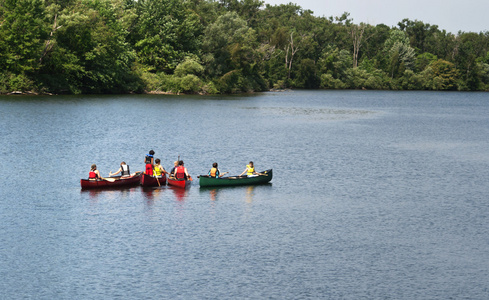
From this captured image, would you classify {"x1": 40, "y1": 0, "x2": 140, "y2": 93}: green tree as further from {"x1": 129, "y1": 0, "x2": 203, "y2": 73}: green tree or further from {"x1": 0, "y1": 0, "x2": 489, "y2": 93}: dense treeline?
{"x1": 129, "y1": 0, "x2": 203, "y2": 73}: green tree

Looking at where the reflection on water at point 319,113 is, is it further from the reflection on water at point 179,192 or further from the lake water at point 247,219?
the reflection on water at point 179,192

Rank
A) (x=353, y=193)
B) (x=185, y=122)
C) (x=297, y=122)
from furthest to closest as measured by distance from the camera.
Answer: (x=297, y=122), (x=185, y=122), (x=353, y=193)

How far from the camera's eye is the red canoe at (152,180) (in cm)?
3897

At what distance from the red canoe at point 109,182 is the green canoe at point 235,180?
4415 mm

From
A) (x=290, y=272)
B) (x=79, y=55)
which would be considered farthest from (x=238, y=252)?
(x=79, y=55)

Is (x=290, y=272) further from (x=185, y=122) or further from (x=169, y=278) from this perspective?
(x=185, y=122)

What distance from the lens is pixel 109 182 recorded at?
3828cm

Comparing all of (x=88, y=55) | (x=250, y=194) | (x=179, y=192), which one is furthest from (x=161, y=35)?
(x=250, y=194)

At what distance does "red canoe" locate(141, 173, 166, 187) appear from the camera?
3897cm

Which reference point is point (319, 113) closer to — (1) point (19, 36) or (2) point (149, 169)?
(1) point (19, 36)

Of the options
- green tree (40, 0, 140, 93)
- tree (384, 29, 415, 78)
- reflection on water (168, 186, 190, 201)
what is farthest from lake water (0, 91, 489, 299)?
tree (384, 29, 415, 78)

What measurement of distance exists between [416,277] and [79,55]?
89381 mm

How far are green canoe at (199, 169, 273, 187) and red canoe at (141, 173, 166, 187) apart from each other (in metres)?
2.51

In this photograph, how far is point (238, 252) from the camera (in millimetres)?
27078
